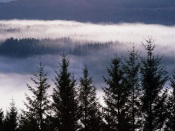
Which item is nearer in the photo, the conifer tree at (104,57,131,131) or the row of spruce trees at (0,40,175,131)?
the row of spruce trees at (0,40,175,131)

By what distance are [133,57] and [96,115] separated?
7.59 metres

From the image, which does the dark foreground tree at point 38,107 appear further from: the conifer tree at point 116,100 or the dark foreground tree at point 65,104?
the conifer tree at point 116,100

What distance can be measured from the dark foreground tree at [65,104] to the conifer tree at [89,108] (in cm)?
416

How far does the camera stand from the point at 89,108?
167 ft

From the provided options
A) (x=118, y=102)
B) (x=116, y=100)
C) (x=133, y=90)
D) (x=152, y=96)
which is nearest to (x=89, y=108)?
(x=116, y=100)

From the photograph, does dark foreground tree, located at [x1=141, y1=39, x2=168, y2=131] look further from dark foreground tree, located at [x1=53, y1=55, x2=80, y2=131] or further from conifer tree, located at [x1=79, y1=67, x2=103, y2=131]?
conifer tree, located at [x1=79, y1=67, x2=103, y2=131]

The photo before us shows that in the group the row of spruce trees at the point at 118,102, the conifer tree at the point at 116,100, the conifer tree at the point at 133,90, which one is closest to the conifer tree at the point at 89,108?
the row of spruce trees at the point at 118,102

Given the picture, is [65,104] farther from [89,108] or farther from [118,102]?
[89,108]

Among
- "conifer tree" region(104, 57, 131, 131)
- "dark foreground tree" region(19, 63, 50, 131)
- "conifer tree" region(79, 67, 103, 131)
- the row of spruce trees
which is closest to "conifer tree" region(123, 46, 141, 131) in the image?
the row of spruce trees

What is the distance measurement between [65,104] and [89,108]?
646 centimetres

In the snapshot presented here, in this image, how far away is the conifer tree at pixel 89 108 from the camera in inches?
1986

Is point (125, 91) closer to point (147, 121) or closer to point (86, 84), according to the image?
point (147, 121)

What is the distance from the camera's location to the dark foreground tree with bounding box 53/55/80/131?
1769 inches

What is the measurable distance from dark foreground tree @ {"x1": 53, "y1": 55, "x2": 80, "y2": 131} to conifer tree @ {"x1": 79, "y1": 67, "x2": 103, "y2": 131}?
416 cm
